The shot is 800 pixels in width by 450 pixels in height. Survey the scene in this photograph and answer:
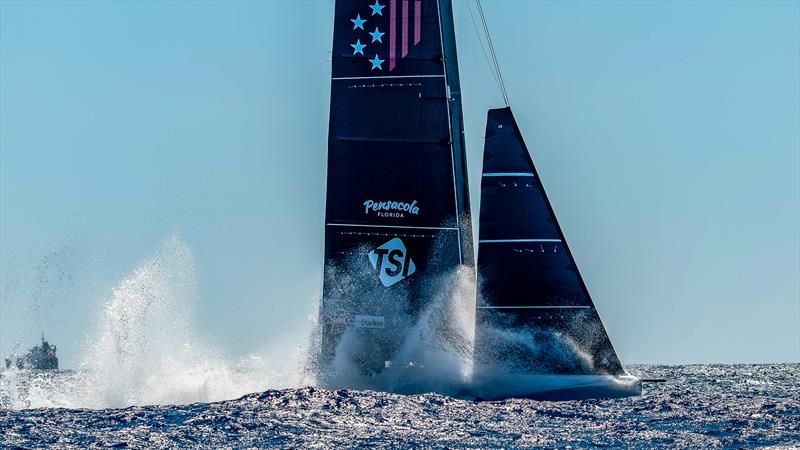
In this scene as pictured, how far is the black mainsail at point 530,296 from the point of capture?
91.4 ft

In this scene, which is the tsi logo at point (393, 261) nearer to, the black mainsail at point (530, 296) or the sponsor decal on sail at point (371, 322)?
the sponsor decal on sail at point (371, 322)

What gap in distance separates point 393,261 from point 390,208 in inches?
38.5

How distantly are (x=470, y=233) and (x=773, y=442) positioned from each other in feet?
27.9

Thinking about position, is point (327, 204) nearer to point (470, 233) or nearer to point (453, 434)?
point (470, 233)

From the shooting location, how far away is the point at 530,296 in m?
27.9

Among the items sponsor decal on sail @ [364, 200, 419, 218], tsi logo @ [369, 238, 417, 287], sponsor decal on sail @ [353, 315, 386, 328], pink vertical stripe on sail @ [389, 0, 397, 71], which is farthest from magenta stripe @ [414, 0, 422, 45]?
sponsor decal on sail @ [353, 315, 386, 328]

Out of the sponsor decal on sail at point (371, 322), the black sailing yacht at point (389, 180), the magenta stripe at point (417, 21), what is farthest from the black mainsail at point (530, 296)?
the magenta stripe at point (417, 21)

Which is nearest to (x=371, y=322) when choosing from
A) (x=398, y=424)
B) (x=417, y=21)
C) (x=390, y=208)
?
(x=390, y=208)

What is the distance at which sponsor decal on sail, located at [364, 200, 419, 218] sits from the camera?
2912cm

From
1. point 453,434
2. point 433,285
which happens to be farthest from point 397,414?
point 433,285

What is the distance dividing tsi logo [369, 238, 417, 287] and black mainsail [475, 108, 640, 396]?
5.27ft

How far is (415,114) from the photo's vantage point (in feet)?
95.8

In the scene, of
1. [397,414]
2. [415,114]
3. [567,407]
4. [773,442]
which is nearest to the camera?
[773,442]

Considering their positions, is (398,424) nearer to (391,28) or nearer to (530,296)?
(530,296)
